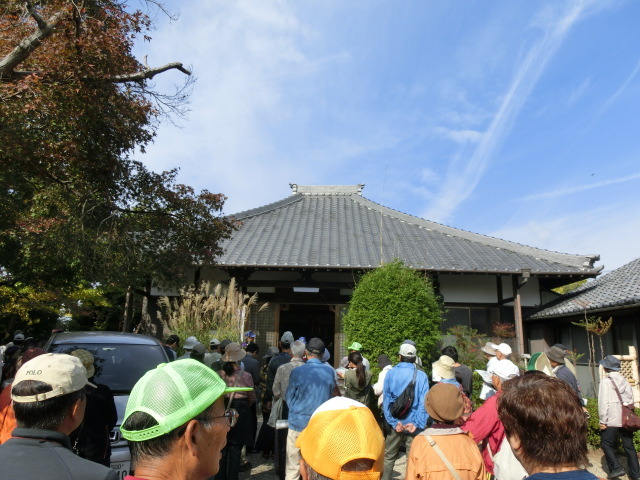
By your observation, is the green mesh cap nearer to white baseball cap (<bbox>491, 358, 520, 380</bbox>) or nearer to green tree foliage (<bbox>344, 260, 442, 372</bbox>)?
white baseball cap (<bbox>491, 358, 520, 380</bbox>)

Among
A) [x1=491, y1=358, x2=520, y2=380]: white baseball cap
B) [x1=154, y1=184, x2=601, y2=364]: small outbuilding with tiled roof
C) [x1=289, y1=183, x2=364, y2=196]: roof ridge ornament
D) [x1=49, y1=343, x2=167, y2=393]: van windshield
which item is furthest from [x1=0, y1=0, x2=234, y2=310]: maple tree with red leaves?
[x1=289, y1=183, x2=364, y2=196]: roof ridge ornament

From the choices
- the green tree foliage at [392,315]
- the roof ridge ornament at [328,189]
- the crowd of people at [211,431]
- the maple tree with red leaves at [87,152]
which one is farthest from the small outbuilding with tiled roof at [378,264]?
the crowd of people at [211,431]

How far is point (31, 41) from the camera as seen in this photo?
3.40 m

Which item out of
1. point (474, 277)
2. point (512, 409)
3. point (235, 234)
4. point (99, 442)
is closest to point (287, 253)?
point (235, 234)

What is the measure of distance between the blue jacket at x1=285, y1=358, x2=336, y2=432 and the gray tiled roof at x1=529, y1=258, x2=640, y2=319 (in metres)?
5.70

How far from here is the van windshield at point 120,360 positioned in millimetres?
4594

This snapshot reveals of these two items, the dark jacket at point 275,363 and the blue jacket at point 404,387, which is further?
the dark jacket at point 275,363

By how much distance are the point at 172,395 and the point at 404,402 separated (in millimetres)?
3601

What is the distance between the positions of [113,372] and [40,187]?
6.86ft

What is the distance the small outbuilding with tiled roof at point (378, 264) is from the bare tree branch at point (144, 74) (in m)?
6.17

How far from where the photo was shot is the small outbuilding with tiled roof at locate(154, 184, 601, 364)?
10.3 meters

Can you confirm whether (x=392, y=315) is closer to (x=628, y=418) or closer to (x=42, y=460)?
(x=628, y=418)

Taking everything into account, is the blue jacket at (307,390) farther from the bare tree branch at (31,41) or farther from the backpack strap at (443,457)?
the bare tree branch at (31,41)

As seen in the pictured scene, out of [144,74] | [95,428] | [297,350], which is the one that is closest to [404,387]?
[297,350]
